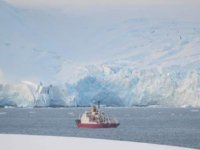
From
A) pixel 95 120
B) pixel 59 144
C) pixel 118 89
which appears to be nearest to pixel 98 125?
pixel 95 120

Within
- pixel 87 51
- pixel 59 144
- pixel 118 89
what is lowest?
pixel 59 144

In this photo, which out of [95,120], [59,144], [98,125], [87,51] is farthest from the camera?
[98,125]

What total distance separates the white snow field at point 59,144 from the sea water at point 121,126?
158 inches

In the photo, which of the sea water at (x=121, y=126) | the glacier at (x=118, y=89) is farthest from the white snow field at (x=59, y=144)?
the sea water at (x=121, y=126)

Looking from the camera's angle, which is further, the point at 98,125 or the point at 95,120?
the point at 98,125

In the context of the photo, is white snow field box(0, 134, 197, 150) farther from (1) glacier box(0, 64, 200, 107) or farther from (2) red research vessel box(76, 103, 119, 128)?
(2) red research vessel box(76, 103, 119, 128)

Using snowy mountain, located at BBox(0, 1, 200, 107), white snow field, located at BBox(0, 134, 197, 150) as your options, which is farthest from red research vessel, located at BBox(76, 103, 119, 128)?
white snow field, located at BBox(0, 134, 197, 150)

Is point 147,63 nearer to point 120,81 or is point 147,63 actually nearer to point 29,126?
point 120,81

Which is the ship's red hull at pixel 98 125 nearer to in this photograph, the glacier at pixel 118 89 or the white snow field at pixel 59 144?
the glacier at pixel 118 89

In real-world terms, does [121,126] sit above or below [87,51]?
below

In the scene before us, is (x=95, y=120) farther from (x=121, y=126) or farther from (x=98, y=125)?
(x=121, y=126)

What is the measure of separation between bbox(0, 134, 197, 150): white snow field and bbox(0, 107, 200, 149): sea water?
13.2 ft

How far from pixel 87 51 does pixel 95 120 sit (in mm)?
1778

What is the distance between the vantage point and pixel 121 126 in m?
8.16
